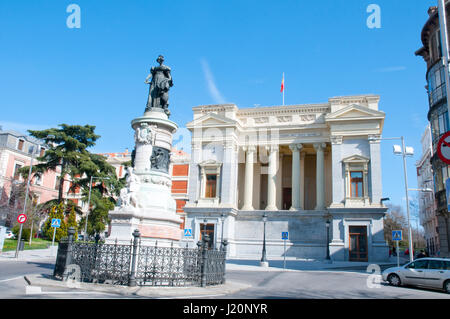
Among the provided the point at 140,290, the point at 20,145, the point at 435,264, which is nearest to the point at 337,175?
the point at 435,264

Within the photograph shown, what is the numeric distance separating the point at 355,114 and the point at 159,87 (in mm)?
30100

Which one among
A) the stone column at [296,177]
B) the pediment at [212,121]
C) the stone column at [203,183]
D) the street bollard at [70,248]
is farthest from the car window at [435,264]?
the pediment at [212,121]

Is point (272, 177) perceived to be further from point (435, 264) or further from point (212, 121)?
point (435, 264)

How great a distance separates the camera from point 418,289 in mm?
16438

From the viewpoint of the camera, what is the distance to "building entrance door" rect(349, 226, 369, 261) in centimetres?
3653

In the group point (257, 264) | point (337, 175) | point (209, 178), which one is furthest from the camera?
point (209, 178)

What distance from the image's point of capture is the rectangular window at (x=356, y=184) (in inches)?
1543

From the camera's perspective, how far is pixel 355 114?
131 ft

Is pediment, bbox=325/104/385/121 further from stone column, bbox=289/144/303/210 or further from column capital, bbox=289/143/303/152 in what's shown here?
stone column, bbox=289/144/303/210

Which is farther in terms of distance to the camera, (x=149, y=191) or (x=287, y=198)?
(x=287, y=198)

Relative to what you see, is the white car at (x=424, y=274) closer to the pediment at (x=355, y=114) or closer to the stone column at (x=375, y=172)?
the stone column at (x=375, y=172)

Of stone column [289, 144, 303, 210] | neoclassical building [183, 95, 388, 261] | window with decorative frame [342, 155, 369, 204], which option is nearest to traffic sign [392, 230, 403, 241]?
neoclassical building [183, 95, 388, 261]

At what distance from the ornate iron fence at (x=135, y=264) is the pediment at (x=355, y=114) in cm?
3148
